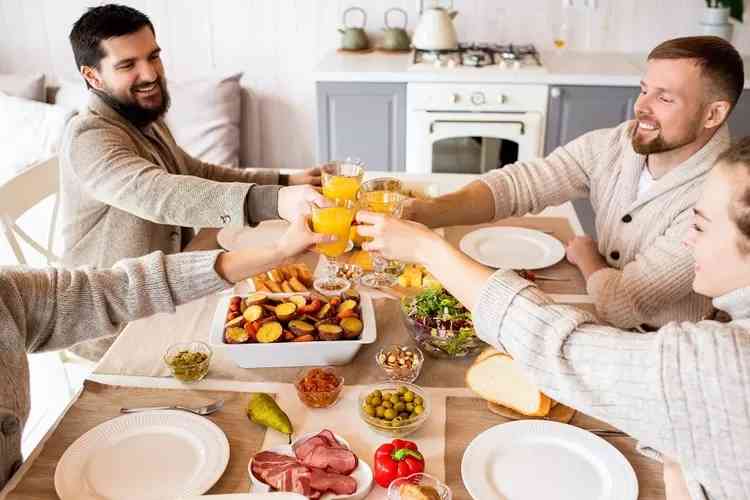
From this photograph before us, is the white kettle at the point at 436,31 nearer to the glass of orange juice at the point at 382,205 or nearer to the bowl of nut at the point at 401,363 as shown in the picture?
the glass of orange juice at the point at 382,205

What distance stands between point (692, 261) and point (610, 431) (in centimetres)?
55

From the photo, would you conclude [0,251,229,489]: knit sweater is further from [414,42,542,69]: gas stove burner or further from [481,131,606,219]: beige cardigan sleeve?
[414,42,542,69]: gas stove burner

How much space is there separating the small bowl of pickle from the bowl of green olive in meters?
0.32

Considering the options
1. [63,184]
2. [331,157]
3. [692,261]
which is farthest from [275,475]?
[331,157]

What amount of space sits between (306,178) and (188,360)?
88cm

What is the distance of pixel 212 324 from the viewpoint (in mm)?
1471

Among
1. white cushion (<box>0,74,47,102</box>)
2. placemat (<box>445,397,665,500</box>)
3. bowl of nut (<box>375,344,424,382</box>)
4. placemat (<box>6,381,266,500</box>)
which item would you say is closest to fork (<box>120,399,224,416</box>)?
placemat (<box>6,381,266,500</box>)

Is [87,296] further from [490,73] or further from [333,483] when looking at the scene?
[490,73]

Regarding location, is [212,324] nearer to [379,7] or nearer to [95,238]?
[95,238]

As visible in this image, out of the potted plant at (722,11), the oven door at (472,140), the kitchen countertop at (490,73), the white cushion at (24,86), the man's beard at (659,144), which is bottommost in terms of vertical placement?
the oven door at (472,140)

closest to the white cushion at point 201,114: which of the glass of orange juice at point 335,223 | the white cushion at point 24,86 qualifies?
the white cushion at point 24,86

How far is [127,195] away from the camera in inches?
69.9

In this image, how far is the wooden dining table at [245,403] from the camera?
116 cm

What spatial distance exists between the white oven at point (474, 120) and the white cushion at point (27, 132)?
5.59 feet
